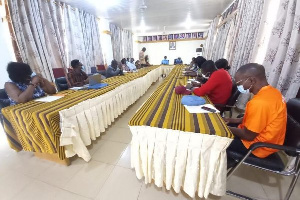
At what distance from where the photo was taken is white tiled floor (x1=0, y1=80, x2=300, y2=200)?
1237mm

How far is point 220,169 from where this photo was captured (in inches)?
37.6

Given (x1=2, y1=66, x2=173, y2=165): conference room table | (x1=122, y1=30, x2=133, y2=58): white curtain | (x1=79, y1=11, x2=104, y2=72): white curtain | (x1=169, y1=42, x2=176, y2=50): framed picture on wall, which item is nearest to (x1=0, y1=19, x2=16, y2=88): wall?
(x1=2, y1=66, x2=173, y2=165): conference room table

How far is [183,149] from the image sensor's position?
3.16 ft

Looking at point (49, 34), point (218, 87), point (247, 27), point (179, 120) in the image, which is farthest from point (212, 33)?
point (179, 120)

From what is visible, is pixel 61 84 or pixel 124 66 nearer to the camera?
pixel 61 84

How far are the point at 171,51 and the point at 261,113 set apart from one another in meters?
11.2

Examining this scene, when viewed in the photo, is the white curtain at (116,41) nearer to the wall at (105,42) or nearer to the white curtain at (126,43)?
the wall at (105,42)

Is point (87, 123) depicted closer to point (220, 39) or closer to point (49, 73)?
point (49, 73)

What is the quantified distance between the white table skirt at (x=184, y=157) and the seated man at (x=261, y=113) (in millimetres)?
239

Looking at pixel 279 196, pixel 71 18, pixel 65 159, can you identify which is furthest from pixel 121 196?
pixel 71 18

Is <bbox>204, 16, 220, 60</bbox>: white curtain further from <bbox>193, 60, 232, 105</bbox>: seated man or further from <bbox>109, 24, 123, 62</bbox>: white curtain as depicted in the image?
<bbox>193, 60, 232, 105</bbox>: seated man

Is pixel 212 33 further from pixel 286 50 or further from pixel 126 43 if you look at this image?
pixel 286 50

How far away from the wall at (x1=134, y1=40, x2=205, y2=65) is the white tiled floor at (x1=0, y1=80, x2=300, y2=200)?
1006 cm

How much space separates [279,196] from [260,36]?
2.55 m
